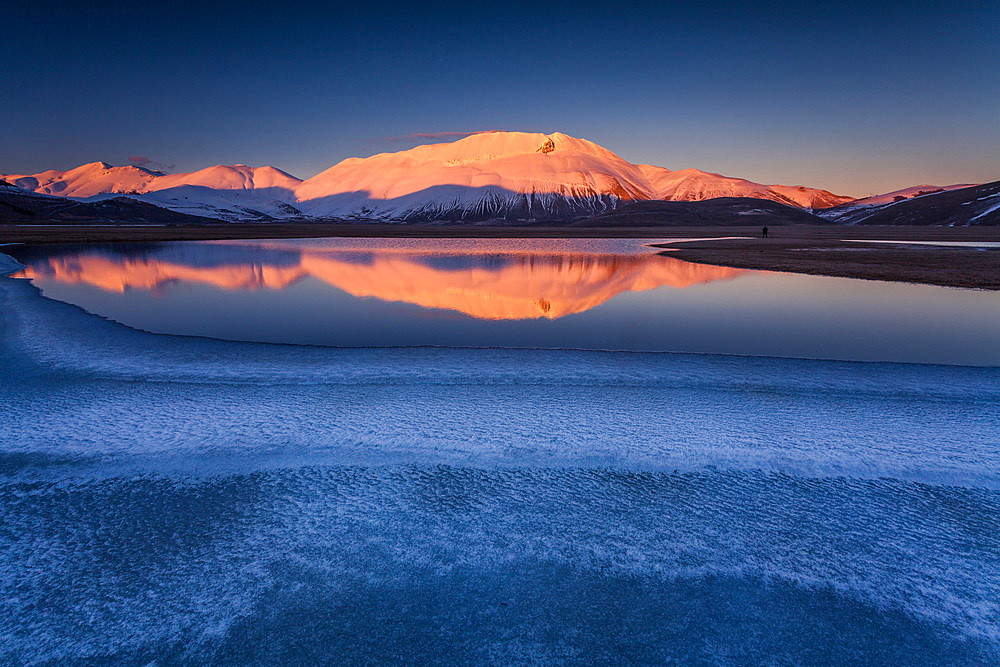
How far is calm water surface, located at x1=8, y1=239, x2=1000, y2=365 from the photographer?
12.4 m

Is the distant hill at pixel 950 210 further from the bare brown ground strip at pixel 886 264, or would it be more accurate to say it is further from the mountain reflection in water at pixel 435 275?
the mountain reflection in water at pixel 435 275

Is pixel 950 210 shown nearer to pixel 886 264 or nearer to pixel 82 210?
pixel 886 264

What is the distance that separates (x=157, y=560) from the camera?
4.41m

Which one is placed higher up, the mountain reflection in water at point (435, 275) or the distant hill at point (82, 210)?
the distant hill at point (82, 210)

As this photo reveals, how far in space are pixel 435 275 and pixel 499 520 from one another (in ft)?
69.8

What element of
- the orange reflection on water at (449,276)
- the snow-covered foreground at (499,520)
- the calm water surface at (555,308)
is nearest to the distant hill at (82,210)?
the orange reflection on water at (449,276)

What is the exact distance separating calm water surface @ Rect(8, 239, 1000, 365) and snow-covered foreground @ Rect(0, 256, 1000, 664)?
138 inches

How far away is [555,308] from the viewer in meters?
16.8

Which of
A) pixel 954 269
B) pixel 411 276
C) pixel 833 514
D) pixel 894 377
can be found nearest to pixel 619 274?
pixel 411 276

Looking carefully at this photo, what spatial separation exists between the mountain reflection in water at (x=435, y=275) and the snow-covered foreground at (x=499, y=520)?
822 centimetres

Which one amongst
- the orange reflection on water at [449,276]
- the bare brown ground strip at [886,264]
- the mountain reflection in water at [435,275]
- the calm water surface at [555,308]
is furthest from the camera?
the bare brown ground strip at [886,264]

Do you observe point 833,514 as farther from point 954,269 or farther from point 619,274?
point 954,269

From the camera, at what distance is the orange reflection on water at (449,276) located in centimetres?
1831

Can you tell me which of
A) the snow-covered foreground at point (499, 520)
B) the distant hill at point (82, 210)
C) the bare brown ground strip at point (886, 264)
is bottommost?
the snow-covered foreground at point (499, 520)
